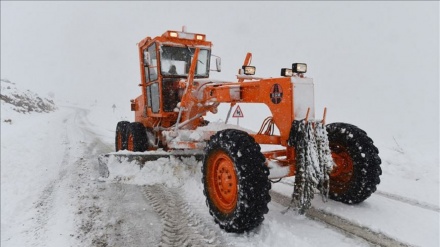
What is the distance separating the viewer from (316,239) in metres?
3.43

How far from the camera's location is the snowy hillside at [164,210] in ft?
11.6

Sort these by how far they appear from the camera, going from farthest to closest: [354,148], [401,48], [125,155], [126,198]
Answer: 1. [401,48]
2. [125,155]
3. [126,198]
4. [354,148]

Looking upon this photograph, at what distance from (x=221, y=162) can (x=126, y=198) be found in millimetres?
1718

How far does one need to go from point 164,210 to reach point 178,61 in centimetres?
347

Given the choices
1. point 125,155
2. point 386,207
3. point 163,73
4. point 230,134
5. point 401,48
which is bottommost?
point 386,207

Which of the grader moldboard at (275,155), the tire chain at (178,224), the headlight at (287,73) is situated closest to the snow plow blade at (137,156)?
the grader moldboard at (275,155)

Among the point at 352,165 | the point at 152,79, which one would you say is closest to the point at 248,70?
the point at 352,165

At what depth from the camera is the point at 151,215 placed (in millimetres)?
4230

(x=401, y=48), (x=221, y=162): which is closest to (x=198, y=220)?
(x=221, y=162)

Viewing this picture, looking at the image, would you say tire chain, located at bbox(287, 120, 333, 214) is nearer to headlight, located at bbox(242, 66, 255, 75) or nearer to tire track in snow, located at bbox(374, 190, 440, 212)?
headlight, located at bbox(242, 66, 255, 75)

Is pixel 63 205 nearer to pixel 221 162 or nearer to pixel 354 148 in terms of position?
pixel 221 162

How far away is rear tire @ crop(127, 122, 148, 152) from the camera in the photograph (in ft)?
23.6

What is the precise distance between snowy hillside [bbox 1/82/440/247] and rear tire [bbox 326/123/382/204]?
7.8 inches

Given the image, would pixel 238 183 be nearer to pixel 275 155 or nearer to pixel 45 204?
pixel 275 155
